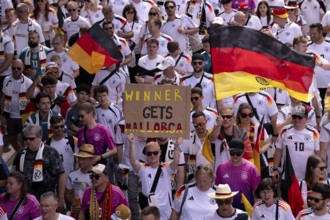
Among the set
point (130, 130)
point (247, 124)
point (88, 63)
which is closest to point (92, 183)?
point (130, 130)

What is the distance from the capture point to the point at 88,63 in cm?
1638

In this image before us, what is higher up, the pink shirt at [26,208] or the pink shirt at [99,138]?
the pink shirt at [99,138]

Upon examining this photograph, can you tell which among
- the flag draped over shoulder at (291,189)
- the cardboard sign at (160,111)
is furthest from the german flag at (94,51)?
the flag draped over shoulder at (291,189)

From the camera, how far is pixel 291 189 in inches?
516

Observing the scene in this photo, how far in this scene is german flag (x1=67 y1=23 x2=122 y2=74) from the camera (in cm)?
1638

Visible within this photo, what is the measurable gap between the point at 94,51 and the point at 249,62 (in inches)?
163

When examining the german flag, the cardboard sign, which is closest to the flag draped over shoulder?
the cardboard sign

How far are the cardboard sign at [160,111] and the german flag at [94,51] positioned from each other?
355 centimetres

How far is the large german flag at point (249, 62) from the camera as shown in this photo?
1277 cm

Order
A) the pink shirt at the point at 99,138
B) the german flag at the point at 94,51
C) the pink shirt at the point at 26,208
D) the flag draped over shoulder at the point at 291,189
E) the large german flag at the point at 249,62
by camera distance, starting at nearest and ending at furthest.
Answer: the pink shirt at the point at 26,208, the large german flag at the point at 249,62, the flag draped over shoulder at the point at 291,189, the pink shirt at the point at 99,138, the german flag at the point at 94,51

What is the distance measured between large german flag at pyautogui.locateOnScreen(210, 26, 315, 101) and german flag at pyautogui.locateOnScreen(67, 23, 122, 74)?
12.8 feet

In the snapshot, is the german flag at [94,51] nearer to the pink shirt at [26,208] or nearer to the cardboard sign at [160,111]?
the cardboard sign at [160,111]

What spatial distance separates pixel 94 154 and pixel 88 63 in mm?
2709

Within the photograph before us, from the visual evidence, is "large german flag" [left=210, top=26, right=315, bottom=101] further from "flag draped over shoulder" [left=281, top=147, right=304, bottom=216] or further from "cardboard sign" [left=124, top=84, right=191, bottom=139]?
"flag draped over shoulder" [left=281, top=147, right=304, bottom=216]
